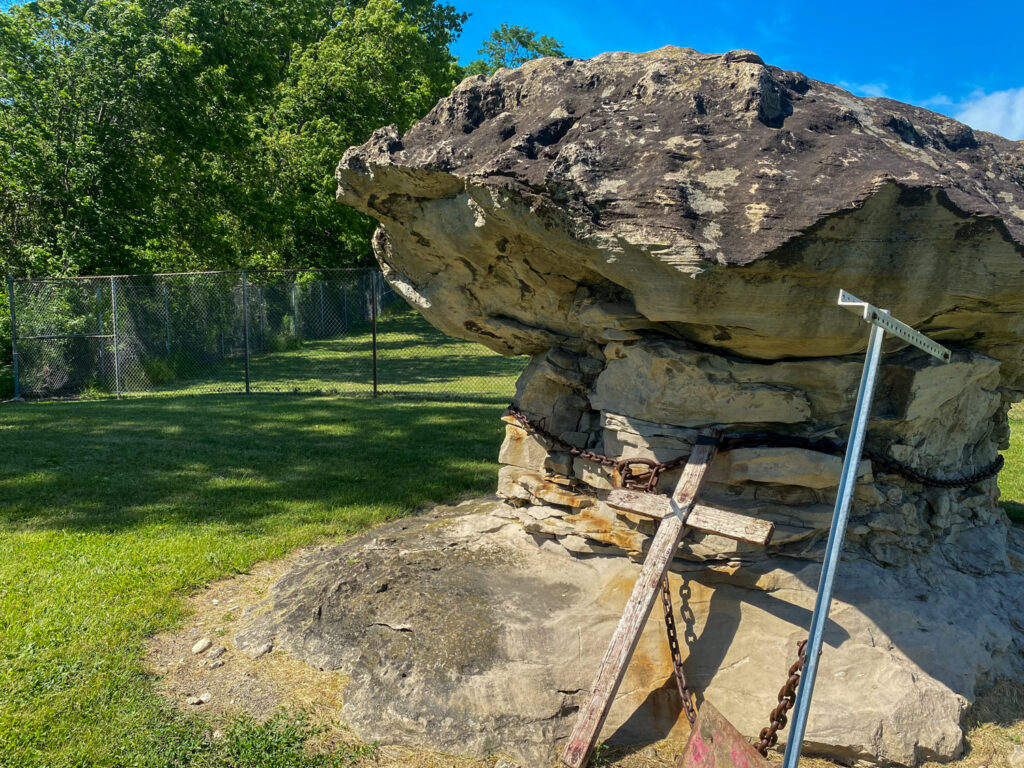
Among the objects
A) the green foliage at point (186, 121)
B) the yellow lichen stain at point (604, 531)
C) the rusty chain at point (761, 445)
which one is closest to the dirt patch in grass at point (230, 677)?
the yellow lichen stain at point (604, 531)

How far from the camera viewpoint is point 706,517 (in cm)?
346

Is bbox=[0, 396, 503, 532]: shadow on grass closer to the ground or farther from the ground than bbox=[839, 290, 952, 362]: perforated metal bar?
closer to the ground

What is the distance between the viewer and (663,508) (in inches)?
140

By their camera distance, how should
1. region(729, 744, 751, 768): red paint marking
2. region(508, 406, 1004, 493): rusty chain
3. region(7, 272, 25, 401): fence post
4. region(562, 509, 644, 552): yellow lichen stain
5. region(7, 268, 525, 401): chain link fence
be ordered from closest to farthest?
region(729, 744, 751, 768): red paint marking, region(508, 406, 1004, 493): rusty chain, region(562, 509, 644, 552): yellow lichen stain, region(7, 272, 25, 401): fence post, region(7, 268, 525, 401): chain link fence

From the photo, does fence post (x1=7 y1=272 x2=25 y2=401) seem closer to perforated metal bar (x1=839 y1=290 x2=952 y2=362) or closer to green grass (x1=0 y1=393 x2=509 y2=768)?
green grass (x1=0 y1=393 x2=509 y2=768)

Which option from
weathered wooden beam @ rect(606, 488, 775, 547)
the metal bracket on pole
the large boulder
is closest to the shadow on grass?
the large boulder

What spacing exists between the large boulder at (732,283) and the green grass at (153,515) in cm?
215

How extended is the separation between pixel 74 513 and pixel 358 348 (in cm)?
1360

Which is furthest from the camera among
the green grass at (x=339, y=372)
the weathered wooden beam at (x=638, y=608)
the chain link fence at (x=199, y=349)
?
the green grass at (x=339, y=372)

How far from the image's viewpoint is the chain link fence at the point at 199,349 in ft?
40.8

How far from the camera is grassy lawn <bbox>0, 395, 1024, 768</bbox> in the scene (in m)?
3.33

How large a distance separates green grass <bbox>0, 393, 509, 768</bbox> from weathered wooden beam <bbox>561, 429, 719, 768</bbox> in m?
1.16

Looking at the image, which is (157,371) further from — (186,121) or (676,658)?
(676,658)

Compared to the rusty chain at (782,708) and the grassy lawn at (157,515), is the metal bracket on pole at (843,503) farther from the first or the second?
the grassy lawn at (157,515)
